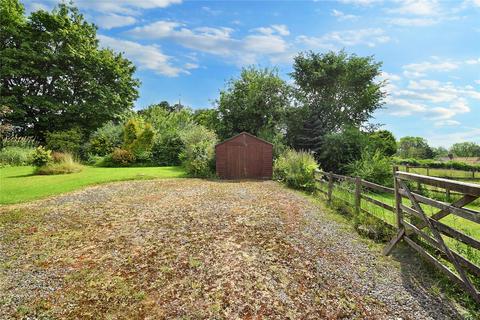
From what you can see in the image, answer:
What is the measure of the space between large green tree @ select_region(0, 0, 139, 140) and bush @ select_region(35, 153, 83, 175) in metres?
10.9

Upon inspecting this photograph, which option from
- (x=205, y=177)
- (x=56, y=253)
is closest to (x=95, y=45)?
(x=205, y=177)

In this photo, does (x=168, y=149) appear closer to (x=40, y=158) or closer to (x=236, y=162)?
(x=236, y=162)

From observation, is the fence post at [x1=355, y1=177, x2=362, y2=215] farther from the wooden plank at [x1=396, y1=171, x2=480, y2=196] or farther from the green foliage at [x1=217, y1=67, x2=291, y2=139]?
the green foliage at [x1=217, y1=67, x2=291, y2=139]

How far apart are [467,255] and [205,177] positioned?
1361cm

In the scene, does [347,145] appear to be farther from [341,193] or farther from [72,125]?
[72,125]

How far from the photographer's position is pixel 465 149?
265 feet

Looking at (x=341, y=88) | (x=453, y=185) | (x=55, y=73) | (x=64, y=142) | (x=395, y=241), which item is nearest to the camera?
(x=453, y=185)

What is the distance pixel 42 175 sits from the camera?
14.1 m

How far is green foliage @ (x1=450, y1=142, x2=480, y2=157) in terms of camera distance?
76.3 meters

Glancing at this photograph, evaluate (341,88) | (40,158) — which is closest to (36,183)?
(40,158)

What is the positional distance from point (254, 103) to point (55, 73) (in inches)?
729

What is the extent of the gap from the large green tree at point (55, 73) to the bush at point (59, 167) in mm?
10941

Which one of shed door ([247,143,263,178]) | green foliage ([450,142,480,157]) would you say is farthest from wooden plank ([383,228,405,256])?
green foliage ([450,142,480,157])

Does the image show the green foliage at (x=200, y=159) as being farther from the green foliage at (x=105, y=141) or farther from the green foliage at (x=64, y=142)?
the green foliage at (x=64, y=142)
